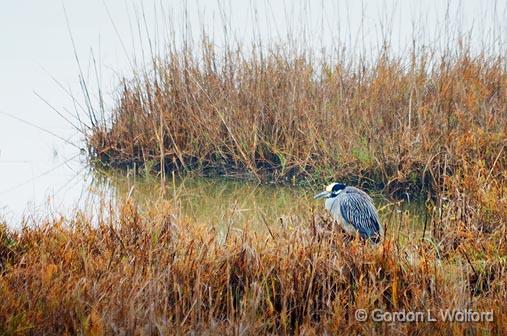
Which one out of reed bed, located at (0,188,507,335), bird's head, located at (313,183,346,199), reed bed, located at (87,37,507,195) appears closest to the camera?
reed bed, located at (0,188,507,335)

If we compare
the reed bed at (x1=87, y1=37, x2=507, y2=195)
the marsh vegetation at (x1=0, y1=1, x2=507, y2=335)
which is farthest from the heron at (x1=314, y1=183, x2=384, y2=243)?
the reed bed at (x1=87, y1=37, x2=507, y2=195)

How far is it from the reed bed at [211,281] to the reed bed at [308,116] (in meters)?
2.76

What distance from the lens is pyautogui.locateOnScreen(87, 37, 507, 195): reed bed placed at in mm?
7371

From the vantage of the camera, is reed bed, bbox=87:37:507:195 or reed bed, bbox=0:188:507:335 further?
reed bed, bbox=87:37:507:195

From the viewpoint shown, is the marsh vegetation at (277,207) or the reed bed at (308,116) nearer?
the marsh vegetation at (277,207)

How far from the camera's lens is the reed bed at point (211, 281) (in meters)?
3.13

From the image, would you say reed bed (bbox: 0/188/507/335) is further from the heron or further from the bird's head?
the bird's head

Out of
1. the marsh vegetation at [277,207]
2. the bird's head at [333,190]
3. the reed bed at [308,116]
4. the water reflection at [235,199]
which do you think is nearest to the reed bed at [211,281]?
the marsh vegetation at [277,207]

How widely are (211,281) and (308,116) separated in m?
4.58

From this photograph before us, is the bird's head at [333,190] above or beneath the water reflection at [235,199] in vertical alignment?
above

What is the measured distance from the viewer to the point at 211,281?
145 inches

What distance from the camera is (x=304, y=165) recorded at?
776 centimetres

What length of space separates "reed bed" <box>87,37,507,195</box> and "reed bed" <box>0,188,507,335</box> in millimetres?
2758

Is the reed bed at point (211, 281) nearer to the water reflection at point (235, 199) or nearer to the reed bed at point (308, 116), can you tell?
the water reflection at point (235, 199)
